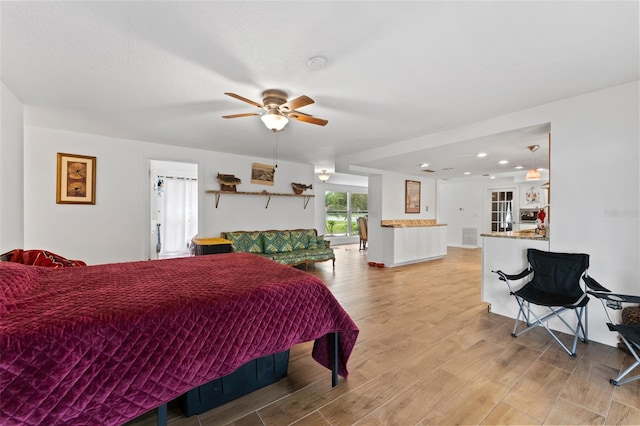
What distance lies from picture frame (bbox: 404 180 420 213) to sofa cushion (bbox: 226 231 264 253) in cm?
377

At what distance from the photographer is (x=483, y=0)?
56.6 inches

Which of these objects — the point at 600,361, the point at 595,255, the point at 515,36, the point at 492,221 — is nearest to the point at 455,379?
the point at 600,361

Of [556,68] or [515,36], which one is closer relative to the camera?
[515,36]

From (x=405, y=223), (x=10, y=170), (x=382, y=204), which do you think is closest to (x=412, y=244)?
(x=405, y=223)

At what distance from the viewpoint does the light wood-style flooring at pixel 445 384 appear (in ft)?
5.22

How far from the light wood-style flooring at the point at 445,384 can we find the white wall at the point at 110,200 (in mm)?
3342

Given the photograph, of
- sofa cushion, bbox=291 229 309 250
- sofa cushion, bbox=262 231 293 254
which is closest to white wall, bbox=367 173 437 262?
sofa cushion, bbox=291 229 309 250

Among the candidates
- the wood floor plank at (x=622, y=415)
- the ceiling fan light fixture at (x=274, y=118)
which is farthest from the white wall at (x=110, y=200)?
the wood floor plank at (x=622, y=415)

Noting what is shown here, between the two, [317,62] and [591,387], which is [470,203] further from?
[317,62]

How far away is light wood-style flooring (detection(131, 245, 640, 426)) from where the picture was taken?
1.59 metres

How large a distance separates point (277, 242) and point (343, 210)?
5108mm

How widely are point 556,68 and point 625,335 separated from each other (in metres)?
2.02

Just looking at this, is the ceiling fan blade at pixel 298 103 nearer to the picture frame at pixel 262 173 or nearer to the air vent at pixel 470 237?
the picture frame at pixel 262 173

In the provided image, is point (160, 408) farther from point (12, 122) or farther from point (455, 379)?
point (12, 122)
